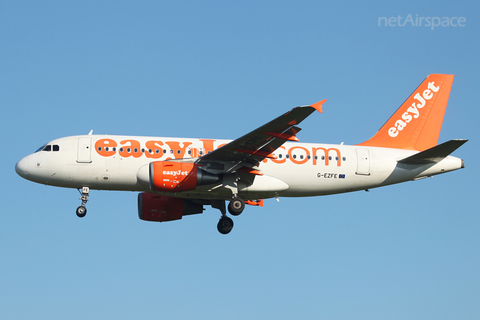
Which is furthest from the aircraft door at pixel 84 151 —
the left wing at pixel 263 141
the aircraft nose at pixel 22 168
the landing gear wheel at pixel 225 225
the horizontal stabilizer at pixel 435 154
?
the horizontal stabilizer at pixel 435 154

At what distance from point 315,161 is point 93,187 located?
11388 mm

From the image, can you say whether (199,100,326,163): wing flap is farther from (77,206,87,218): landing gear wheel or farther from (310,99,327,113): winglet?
(77,206,87,218): landing gear wheel

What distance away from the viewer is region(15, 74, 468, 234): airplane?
28.2 m

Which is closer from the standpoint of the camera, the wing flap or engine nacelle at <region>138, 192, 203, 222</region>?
the wing flap

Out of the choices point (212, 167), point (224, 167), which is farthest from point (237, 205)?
point (212, 167)

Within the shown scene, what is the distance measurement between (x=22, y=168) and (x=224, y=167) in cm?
1019

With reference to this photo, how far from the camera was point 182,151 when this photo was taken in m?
30.4

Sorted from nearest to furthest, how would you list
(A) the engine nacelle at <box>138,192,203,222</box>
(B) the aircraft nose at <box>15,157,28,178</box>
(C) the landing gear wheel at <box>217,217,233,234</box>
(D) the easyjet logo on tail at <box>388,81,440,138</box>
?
(B) the aircraft nose at <box>15,157,28,178</box>
(C) the landing gear wheel at <box>217,217,233,234</box>
(A) the engine nacelle at <box>138,192,203,222</box>
(D) the easyjet logo on tail at <box>388,81,440,138</box>

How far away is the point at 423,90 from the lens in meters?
35.5

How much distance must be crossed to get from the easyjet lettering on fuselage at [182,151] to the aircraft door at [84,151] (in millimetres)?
406

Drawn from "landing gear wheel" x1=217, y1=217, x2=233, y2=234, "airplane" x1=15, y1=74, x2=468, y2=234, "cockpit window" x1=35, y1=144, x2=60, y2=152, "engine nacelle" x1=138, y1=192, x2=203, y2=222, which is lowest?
"landing gear wheel" x1=217, y1=217, x2=233, y2=234

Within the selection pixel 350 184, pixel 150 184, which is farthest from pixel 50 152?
pixel 350 184

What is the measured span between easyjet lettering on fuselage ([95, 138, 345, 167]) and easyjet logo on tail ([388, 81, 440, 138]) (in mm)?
4520

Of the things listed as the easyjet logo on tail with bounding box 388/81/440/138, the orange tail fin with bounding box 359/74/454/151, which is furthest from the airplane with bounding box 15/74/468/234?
the easyjet logo on tail with bounding box 388/81/440/138
